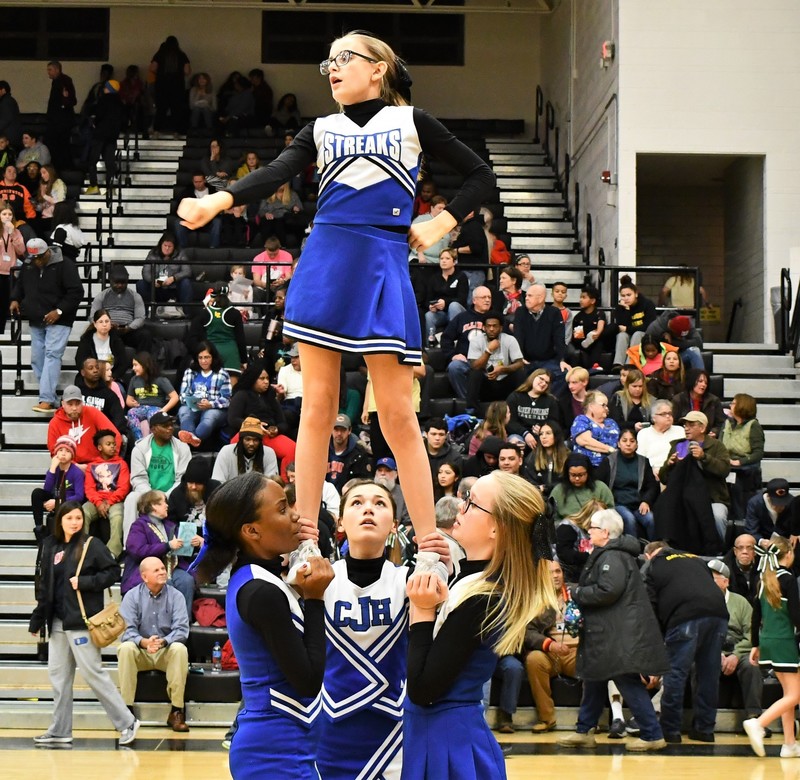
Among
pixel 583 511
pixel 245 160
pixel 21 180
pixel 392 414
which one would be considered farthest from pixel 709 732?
pixel 21 180

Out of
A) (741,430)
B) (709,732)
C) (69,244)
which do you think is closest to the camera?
(709,732)

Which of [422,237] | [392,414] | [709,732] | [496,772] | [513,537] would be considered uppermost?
[422,237]

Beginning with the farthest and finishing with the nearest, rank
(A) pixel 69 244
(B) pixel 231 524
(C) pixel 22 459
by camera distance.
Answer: (A) pixel 69 244 → (C) pixel 22 459 → (B) pixel 231 524

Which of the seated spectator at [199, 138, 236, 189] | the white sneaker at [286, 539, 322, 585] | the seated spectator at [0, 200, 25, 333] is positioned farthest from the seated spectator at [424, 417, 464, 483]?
the seated spectator at [199, 138, 236, 189]

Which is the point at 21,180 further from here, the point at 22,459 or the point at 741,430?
the point at 741,430

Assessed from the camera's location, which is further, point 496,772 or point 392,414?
point 392,414

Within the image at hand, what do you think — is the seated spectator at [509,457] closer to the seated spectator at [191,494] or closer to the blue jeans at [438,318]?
the seated spectator at [191,494]

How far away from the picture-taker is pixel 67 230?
14.9 metres

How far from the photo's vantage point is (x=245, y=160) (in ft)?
55.2

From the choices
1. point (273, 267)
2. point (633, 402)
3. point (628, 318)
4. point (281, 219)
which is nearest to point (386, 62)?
point (633, 402)

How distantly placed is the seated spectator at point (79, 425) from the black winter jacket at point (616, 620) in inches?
167

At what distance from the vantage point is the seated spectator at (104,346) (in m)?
12.4

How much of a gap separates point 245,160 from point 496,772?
14120 mm

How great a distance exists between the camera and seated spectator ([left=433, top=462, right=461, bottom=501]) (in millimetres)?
9539
